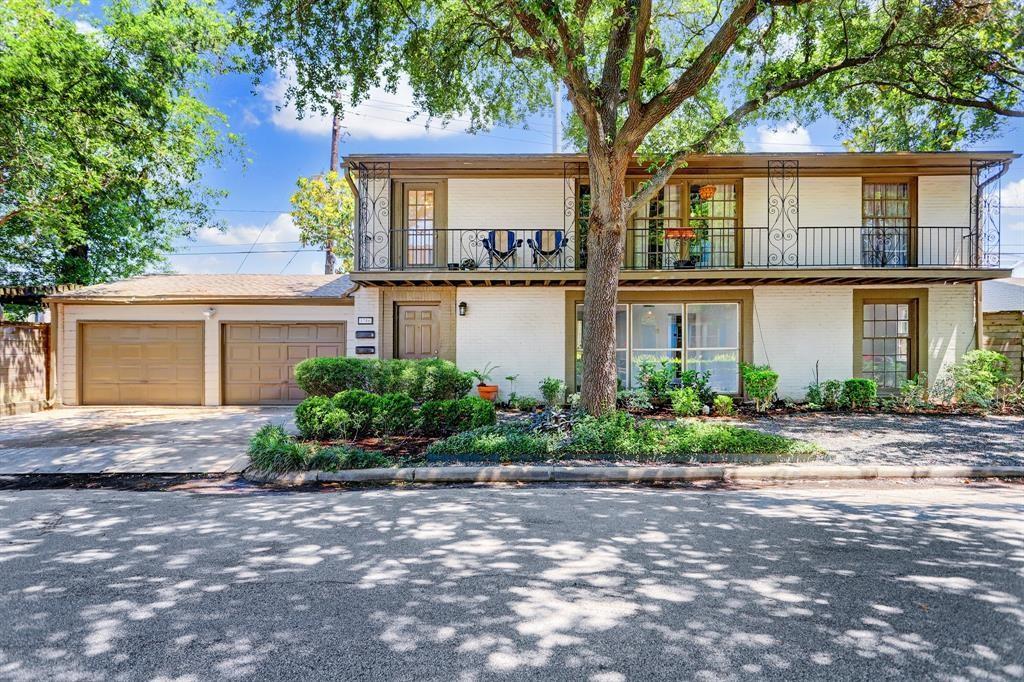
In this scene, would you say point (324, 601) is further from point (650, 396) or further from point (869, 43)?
point (869, 43)

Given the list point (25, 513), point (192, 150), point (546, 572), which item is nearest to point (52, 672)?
point (546, 572)

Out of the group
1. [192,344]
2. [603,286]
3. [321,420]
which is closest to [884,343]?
[603,286]

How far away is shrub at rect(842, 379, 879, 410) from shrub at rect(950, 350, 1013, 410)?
181cm

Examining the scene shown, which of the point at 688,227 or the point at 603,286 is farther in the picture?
the point at 688,227

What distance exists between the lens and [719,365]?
12.4 meters

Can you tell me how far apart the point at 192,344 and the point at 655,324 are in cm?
1163

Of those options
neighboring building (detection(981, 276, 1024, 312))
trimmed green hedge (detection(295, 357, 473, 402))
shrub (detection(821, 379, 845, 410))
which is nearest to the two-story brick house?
shrub (detection(821, 379, 845, 410))

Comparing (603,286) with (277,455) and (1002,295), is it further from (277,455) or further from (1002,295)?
(1002,295)

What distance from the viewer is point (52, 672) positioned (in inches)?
92.7

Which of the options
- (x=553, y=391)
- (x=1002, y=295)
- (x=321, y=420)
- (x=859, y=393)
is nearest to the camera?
(x=321, y=420)

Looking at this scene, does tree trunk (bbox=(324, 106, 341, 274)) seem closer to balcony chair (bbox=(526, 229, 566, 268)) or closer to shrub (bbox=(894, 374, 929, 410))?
balcony chair (bbox=(526, 229, 566, 268))

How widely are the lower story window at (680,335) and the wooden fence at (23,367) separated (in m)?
12.8

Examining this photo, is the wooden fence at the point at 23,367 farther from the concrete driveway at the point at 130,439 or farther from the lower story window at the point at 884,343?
the lower story window at the point at 884,343

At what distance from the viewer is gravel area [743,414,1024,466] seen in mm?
7055
